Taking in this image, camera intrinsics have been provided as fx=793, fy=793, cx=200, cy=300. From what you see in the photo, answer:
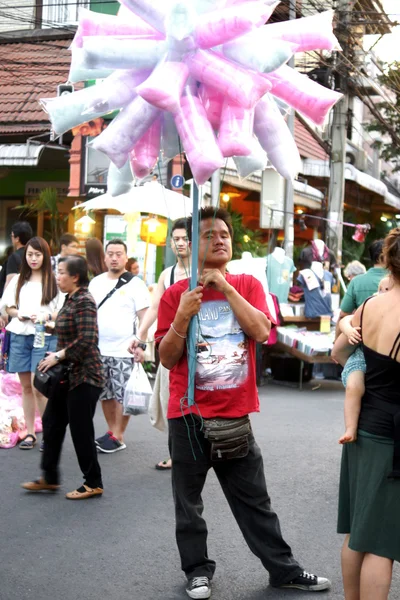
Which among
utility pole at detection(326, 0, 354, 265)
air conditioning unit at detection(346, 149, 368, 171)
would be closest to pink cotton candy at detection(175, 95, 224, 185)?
utility pole at detection(326, 0, 354, 265)

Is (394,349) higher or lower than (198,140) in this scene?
lower

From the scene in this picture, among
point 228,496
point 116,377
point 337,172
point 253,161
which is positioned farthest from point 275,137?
point 337,172

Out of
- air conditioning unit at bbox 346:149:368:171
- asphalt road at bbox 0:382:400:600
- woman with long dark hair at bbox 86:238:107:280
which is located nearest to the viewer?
asphalt road at bbox 0:382:400:600

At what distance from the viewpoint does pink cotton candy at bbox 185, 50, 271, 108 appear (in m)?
3.34

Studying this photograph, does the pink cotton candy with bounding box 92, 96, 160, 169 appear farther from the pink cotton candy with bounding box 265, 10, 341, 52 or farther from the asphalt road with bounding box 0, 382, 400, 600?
the asphalt road with bounding box 0, 382, 400, 600

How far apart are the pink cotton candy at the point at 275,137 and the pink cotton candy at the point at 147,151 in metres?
0.48

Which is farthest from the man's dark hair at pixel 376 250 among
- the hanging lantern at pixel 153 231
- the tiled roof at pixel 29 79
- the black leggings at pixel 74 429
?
the tiled roof at pixel 29 79

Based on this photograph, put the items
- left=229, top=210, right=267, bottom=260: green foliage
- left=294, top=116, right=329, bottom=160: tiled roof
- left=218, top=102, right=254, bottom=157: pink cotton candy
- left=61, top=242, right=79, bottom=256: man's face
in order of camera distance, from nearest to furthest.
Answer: left=218, top=102, right=254, bottom=157: pink cotton candy, left=61, top=242, right=79, bottom=256: man's face, left=229, top=210, right=267, bottom=260: green foliage, left=294, top=116, right=329, bottom=160: tiled roof

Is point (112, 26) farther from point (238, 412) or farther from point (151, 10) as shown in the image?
point (238, 412)

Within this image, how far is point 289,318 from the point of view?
1309 centimetres

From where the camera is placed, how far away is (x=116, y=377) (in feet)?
23.7

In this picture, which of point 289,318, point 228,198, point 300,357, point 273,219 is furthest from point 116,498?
point 228,198

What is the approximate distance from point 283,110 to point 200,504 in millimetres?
2076

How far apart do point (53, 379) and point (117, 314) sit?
57.4 inches
